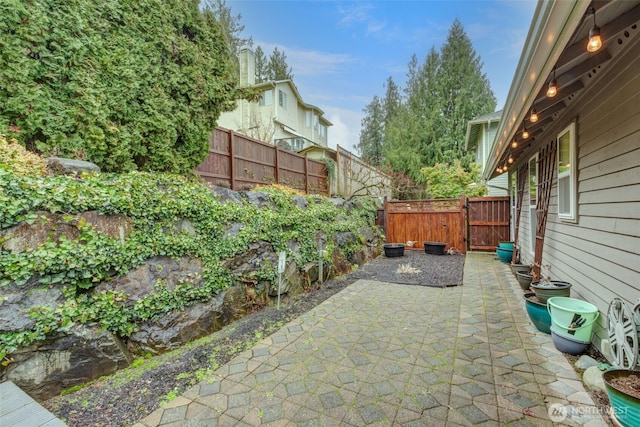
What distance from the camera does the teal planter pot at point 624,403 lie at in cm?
159

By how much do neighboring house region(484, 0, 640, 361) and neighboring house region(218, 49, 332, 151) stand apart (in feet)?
35.0

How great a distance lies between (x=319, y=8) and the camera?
884 centimetres

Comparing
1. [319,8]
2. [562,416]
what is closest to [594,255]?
[562,416]

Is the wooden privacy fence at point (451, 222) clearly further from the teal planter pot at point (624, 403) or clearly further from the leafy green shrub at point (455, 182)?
the teal planter pot at point (624, 403)

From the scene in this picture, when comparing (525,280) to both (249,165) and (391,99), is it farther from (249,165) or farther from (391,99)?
(391,99)

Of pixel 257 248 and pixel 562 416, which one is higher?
pixel 257 248

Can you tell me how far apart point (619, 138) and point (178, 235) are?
441 cm

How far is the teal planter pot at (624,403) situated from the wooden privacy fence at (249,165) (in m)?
5.89

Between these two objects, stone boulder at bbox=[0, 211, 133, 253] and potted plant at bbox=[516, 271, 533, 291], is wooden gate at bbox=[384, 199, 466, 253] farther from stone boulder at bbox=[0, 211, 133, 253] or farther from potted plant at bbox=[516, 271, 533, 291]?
stone boulder at bbox=[0, 211, 133, 253]

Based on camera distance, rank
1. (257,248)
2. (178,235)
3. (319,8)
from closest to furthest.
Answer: (178,235) < (257,248) < (319,8)

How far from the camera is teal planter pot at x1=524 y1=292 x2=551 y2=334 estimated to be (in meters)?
3.12

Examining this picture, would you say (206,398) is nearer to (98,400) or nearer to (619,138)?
(98,400)

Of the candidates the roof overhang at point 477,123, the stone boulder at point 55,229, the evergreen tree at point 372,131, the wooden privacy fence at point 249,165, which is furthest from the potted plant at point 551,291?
the evergreen tree at point 372,131

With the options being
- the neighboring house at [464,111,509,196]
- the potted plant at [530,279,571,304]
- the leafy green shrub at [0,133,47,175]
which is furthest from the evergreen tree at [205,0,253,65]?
the potted plant at [530,279,571,304]
